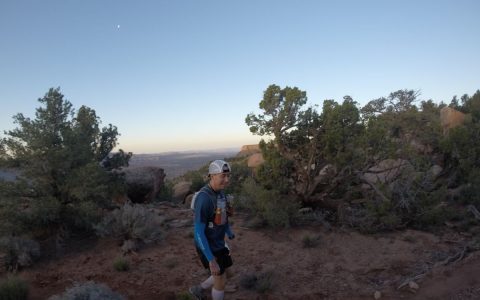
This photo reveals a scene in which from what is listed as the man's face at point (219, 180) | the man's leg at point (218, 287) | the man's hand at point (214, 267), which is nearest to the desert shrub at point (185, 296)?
the man's leg at point (218, 287)

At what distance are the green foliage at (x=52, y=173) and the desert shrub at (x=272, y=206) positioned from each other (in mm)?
3704

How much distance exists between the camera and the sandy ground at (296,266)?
6.20m

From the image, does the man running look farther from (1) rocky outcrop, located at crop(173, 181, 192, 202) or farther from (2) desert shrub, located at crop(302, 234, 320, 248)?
(1) rocky outcrop, located at crop(173, 181, 192, 202)

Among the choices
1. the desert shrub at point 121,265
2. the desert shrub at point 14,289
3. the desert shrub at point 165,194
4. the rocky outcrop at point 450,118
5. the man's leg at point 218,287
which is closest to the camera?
the man's leg at point 218,287

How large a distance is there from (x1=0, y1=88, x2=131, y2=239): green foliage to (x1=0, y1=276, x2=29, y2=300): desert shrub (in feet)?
6.77

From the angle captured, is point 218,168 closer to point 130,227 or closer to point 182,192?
point 130,227

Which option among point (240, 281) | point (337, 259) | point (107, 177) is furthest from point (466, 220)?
point (107, 177)

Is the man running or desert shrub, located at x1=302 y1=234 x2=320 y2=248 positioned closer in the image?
the man running

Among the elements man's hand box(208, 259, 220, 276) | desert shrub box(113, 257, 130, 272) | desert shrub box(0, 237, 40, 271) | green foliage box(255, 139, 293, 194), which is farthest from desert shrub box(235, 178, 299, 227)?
desert shrub box(0, 237, 40, 271)

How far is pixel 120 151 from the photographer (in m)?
10.7

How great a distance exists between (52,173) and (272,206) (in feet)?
16.9

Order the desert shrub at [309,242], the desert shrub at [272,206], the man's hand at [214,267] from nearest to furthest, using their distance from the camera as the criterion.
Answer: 1. the man's hand at [214,267]
2. the desert shrub at [309,242]
3. the desert shrub at [272,206]

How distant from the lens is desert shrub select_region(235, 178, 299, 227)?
8.97 meters

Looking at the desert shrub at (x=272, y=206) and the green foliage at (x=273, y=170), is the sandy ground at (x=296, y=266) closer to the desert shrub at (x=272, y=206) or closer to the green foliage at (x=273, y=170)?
the desert shrub at (x=272, y=206)
